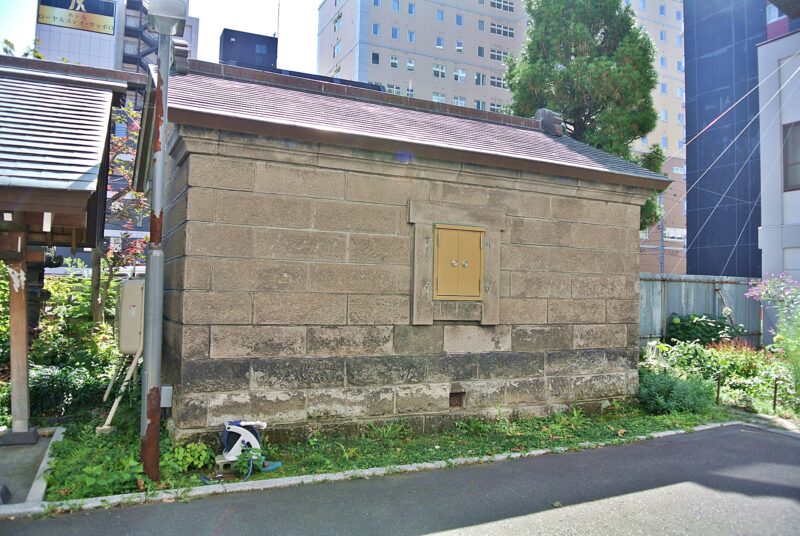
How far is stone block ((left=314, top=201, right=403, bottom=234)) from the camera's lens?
282 inches

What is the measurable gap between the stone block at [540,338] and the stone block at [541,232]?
124 centimetres

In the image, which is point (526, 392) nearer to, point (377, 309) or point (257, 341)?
point (377, 309)

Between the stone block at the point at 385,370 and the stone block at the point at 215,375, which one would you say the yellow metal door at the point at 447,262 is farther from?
the stone block at the point at 215,375

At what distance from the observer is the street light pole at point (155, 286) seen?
18.4 feet

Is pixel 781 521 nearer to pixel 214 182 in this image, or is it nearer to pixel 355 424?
pixel 355 424

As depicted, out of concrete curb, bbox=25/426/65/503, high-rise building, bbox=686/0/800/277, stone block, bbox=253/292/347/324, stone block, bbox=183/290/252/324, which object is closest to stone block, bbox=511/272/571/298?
stone block, bbox=253/292/347/324

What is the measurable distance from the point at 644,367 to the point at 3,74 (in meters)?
12.3

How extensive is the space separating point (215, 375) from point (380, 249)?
2.48 m

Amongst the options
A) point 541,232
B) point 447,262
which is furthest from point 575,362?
point 447,262

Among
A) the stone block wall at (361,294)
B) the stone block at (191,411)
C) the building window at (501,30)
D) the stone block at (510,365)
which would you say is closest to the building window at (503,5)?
the building window at (501,30)

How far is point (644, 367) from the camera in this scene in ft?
36.5

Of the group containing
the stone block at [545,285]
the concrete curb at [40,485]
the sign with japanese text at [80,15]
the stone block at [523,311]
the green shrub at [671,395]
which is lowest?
the concrete curb at [40,485]

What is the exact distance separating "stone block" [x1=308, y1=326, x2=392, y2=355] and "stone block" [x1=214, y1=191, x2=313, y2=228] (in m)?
1.32

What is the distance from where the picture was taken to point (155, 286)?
5.71 meters
